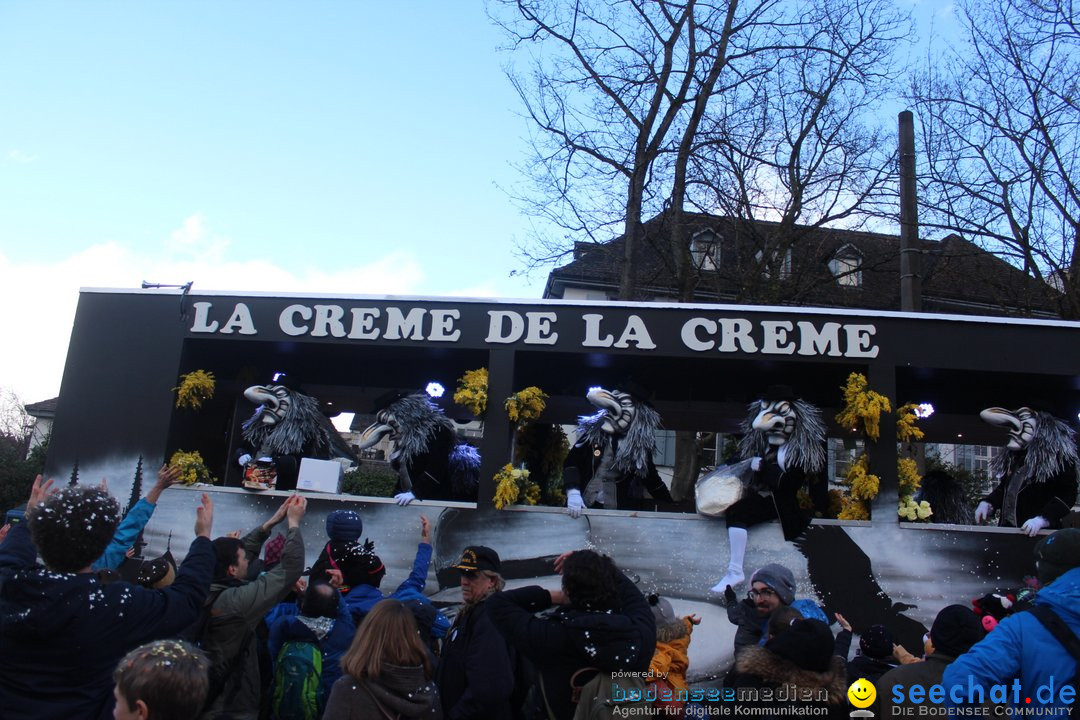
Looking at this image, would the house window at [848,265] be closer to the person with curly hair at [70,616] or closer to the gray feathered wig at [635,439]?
the gray feathered wig at [635,439]

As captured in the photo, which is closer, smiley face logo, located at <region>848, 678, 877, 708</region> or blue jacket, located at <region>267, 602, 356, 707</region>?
smiley face logo, located at <region>848, 678, 877, 708</region>

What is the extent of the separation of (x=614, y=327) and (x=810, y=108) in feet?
38.7

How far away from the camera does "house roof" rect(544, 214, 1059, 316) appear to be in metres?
16.8

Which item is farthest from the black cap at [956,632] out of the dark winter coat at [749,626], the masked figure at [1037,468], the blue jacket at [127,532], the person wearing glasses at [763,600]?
the masked figure at [1037,468]

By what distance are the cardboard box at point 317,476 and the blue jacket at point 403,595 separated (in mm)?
3379

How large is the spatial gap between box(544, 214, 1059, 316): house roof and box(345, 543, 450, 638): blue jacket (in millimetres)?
12363

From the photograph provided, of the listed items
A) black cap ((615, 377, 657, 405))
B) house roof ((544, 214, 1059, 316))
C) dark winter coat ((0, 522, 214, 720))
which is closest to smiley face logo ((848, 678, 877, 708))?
dark winter coat ((0, 522, 214, 720))

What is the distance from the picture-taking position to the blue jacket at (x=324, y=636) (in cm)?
409

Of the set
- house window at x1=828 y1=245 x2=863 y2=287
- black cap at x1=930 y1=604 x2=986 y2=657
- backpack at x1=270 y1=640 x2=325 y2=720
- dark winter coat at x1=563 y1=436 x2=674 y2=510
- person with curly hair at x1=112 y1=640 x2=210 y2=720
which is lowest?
backpack at x1=270 y1=640 x2=325 y2=720

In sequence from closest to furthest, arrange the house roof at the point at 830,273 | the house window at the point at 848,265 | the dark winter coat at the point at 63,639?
the dark winter coat at the point at 63,639
the house roof at the point at 830,273
the house window at the point at 848,265

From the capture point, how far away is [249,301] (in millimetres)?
8312

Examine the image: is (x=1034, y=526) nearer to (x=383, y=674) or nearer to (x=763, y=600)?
(x=763, y=600)

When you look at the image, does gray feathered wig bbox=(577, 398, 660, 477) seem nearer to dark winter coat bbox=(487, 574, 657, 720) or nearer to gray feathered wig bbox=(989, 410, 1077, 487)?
gray feathered wig bbox=(989, 410, 1077, 487)

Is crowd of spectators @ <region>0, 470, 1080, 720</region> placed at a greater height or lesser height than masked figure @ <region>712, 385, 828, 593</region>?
lesser
